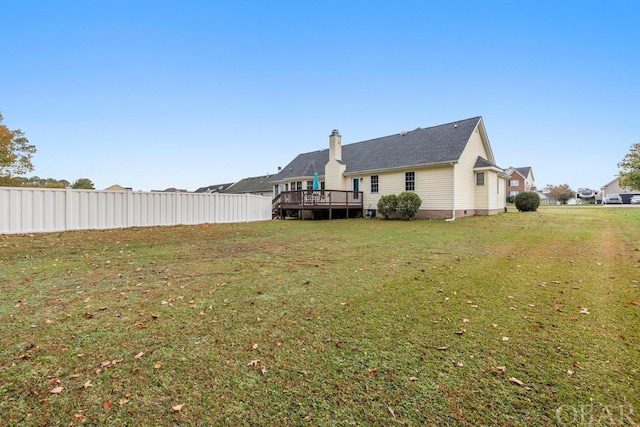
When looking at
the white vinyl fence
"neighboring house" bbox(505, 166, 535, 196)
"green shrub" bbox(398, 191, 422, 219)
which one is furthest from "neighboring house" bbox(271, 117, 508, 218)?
"neighboring house" bbox(505, 166, 535, 196)

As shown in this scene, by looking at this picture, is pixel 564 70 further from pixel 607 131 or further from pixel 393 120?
pixel 607 131

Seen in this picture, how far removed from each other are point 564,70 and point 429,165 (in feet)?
29.3

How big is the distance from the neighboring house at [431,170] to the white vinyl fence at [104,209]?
6.32m

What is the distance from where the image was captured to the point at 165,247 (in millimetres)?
7918

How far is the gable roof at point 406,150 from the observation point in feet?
57.4

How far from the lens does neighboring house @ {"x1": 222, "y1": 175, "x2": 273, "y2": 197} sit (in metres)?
37.4

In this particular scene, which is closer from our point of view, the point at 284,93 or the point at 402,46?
the point at 402,46

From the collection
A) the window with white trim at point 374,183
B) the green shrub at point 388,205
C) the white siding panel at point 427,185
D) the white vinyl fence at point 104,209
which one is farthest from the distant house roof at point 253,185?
A: the white vinyl fence at point 104,209

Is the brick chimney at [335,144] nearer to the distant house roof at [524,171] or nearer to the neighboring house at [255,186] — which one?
the neighboring house at [255,186]

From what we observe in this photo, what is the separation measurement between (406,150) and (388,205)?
4.87 m

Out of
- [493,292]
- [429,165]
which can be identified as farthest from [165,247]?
[429,165]

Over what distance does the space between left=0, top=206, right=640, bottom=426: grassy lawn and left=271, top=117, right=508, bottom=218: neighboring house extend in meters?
12.0

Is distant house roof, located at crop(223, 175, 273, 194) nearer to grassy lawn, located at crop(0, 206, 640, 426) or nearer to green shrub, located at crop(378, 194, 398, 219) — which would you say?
green shrub, located at crop(378, 194, 398, 219)

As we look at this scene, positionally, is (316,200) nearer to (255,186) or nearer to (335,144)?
(335,144)
